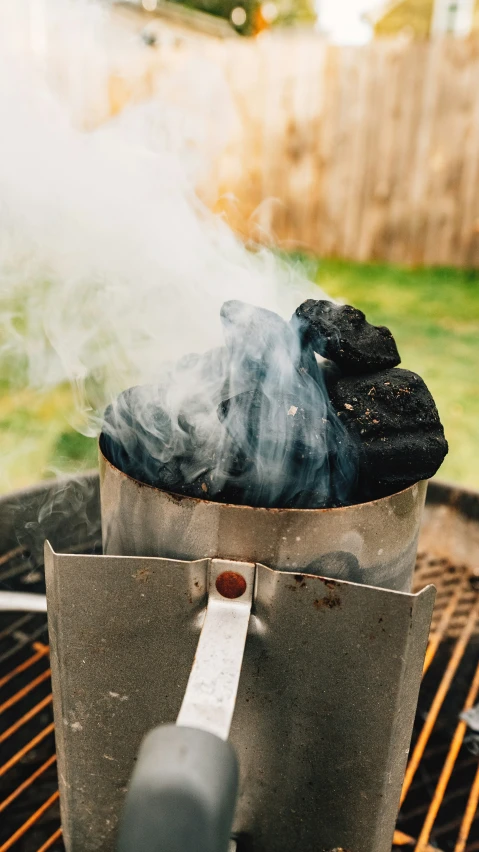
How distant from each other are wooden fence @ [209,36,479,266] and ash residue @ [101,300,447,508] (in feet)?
17.2

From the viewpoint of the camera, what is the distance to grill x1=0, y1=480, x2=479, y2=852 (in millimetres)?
1566

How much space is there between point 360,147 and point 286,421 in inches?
249

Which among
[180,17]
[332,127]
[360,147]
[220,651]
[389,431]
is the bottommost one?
[360,147]

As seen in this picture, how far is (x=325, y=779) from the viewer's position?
1.20 m

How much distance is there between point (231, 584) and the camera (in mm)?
1116

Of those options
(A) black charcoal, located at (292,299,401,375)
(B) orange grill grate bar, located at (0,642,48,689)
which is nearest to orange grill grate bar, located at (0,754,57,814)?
(B) orange grill grate bar, located at (0,642,48,689)

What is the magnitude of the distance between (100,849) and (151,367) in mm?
1058

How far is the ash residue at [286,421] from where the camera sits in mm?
1199

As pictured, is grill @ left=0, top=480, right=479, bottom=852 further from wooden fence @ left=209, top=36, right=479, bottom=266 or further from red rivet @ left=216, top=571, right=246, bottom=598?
wooden fence @ left=209, top=36, right=479, bottom=266

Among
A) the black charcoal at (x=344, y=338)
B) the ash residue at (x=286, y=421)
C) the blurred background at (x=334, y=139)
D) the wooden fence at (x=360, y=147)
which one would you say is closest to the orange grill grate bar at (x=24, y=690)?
the ash residue at (x=286, y=421)

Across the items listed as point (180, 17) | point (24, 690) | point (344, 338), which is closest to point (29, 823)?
point (24, 690)

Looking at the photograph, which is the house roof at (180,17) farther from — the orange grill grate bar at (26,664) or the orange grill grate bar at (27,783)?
the orange grill grate bar at (27,783)

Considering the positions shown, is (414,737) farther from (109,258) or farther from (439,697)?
(109,258)

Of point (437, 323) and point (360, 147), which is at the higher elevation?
point (360, 147)
